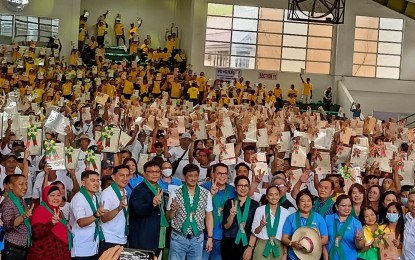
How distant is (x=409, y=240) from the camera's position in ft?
27.0

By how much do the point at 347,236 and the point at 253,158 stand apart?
74.7 inches

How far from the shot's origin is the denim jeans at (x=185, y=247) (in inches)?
342

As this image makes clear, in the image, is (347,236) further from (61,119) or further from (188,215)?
(61,119)

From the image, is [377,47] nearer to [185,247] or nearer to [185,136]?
[185,136]

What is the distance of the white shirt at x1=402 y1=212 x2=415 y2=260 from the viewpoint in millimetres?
8203

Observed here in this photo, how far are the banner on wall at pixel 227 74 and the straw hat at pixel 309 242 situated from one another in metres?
22.9

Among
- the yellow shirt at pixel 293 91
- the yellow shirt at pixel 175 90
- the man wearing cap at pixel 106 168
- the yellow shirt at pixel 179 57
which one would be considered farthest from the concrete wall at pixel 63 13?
the man wearing cap at pixel 106 168

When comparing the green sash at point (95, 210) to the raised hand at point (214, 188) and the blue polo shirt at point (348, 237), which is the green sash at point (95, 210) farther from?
the blue polo shirt at point (348, 237)

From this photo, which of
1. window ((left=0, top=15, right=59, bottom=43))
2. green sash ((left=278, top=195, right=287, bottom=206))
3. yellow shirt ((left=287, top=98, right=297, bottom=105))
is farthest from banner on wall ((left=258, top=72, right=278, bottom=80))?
green sash ((left=278, top=195, right=287, bottom=206))

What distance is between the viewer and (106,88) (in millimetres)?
25781

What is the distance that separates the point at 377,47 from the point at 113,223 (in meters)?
25.0

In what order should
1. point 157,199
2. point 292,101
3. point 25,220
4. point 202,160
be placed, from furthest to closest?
1. point 292,101
2. point 202,160
3. point 157,199
4. point 25,220

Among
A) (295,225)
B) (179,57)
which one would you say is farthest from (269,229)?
(179,57)

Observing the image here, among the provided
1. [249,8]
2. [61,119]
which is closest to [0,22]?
[249,8]
